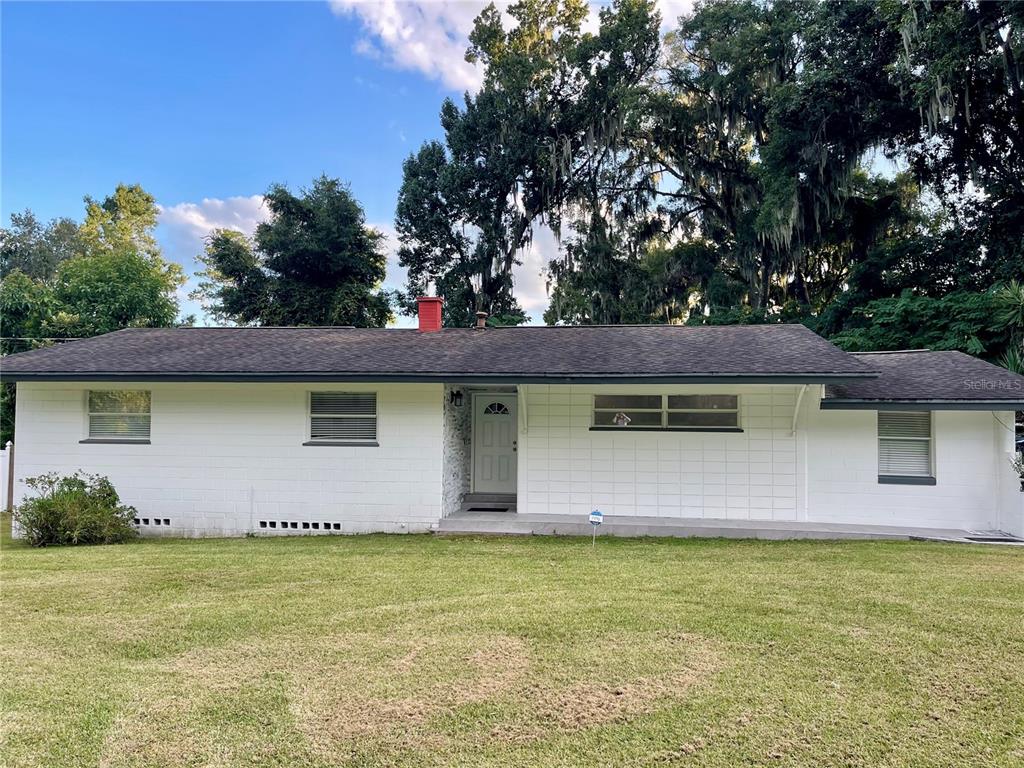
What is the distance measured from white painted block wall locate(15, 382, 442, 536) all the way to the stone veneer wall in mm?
215

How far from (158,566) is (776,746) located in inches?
245

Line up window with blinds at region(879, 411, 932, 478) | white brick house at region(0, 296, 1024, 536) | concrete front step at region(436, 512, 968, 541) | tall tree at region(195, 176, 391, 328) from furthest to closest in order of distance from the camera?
tall tree at region(195, 176, 391, 328) < window with blinds at region(879, 411, 932, 478) < white brick house at region(0, 296, 1024, 536) < concrete front step at region(436, 512, 968, 541)

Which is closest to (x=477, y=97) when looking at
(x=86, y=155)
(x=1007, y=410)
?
(x=86, y=155)

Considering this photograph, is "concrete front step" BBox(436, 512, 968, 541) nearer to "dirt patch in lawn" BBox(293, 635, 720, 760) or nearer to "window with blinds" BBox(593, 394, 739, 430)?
"window with blinds" BBox(593, 394, 739, 430)

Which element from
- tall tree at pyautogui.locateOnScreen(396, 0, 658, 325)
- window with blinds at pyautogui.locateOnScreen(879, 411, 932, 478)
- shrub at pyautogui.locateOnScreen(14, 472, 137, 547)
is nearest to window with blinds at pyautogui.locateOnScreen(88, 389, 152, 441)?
shrub at pyautogui.locateOnScreen(14, 472, 137, 547)

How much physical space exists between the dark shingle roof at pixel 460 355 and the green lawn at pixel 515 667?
326 cm

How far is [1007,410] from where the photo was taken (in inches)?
303

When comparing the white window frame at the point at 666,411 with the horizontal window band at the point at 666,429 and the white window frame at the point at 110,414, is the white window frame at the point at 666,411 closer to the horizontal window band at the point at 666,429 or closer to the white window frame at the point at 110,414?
the horizontal window band at the point at 666,429

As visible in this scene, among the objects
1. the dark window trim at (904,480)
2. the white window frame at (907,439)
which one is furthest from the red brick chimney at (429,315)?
the dark window trim at (904,480)

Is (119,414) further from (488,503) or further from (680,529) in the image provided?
(680,529)

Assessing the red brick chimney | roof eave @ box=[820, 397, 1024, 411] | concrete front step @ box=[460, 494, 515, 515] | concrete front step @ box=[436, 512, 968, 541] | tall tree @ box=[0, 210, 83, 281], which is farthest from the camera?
tall tree @ box=[0, 210, 83, 281]

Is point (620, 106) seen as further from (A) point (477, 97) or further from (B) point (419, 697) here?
(B) point (419, 697)

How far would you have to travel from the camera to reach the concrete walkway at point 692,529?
7.71 metres

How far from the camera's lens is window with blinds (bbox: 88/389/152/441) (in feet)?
29.4
